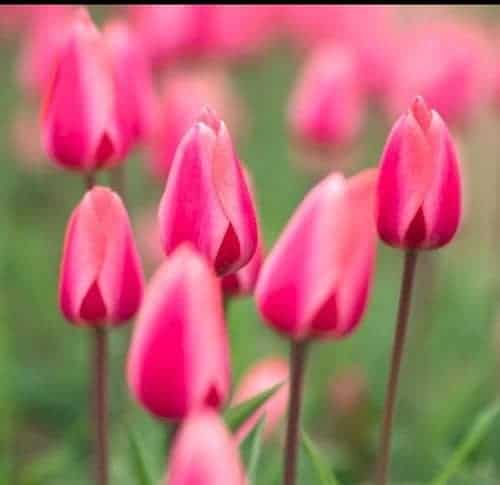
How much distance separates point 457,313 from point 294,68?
116cm

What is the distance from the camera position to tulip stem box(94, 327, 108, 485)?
2.93 feet

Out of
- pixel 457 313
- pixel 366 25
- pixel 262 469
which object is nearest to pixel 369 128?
pixel 366 25

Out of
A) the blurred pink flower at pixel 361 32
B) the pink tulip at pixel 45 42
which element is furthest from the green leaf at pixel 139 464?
the blurred pink flower at pixel 361 32

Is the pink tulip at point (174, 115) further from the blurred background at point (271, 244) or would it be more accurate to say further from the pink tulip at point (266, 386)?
the pink tulip at point (266, 386)

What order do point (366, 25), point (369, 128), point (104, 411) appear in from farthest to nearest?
point (369, 128), point (366, 25), point (104, 411)

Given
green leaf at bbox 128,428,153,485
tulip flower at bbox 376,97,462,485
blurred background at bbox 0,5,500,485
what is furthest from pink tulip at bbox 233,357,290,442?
tulip flower at bbox 376,97,462,485

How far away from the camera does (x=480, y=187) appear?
3.15m

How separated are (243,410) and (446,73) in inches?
33.8

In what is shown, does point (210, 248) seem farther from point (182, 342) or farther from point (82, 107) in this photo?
point (82, 107)

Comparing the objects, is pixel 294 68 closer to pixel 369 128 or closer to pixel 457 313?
pixel 369 128

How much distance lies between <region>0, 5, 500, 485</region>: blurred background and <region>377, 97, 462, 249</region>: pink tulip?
346 millimetres

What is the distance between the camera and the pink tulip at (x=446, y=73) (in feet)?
5.73

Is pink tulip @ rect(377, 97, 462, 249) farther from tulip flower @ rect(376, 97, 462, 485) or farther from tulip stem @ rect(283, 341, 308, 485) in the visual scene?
tulip stem @ rect(283, 341, 308, 485)

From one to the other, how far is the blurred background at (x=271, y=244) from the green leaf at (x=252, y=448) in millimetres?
105
